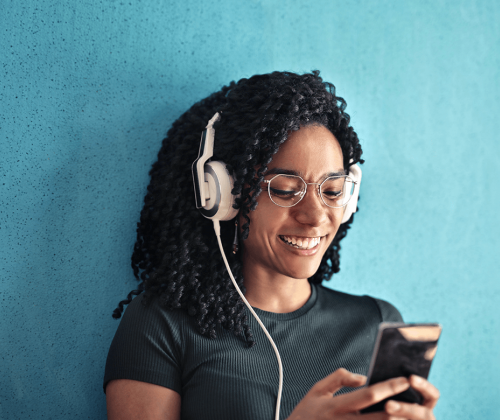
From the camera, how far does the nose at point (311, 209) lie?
960 mm

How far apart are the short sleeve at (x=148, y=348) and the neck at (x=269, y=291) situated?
226 millimetres

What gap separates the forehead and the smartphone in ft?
1.47

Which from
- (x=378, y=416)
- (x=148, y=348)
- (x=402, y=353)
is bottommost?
(x=148, y=348)

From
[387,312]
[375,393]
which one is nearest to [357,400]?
[375,393]

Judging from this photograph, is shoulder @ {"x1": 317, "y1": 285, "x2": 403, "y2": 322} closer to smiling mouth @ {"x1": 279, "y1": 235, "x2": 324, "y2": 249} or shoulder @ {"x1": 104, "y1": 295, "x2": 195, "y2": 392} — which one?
smiling mouth @ {"x1": 279, "y1": 235, "x2": 324, "y2": 249}

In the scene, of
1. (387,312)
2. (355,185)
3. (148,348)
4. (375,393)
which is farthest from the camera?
(387,312)

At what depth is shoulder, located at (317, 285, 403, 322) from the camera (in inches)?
46.4

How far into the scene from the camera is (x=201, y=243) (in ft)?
3.44

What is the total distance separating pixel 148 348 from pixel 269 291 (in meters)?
0.35

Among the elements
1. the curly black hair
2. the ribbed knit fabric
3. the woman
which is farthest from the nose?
the ribbed knit fabric

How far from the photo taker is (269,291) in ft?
3.59

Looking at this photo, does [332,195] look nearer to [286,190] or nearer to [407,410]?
[286,190]

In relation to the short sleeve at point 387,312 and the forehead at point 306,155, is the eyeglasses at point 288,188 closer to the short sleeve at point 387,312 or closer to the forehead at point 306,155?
the forehead at point 306,155

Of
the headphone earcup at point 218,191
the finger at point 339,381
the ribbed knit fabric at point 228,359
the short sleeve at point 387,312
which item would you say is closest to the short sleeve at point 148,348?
the ribbed knit fabric at point 228,359
